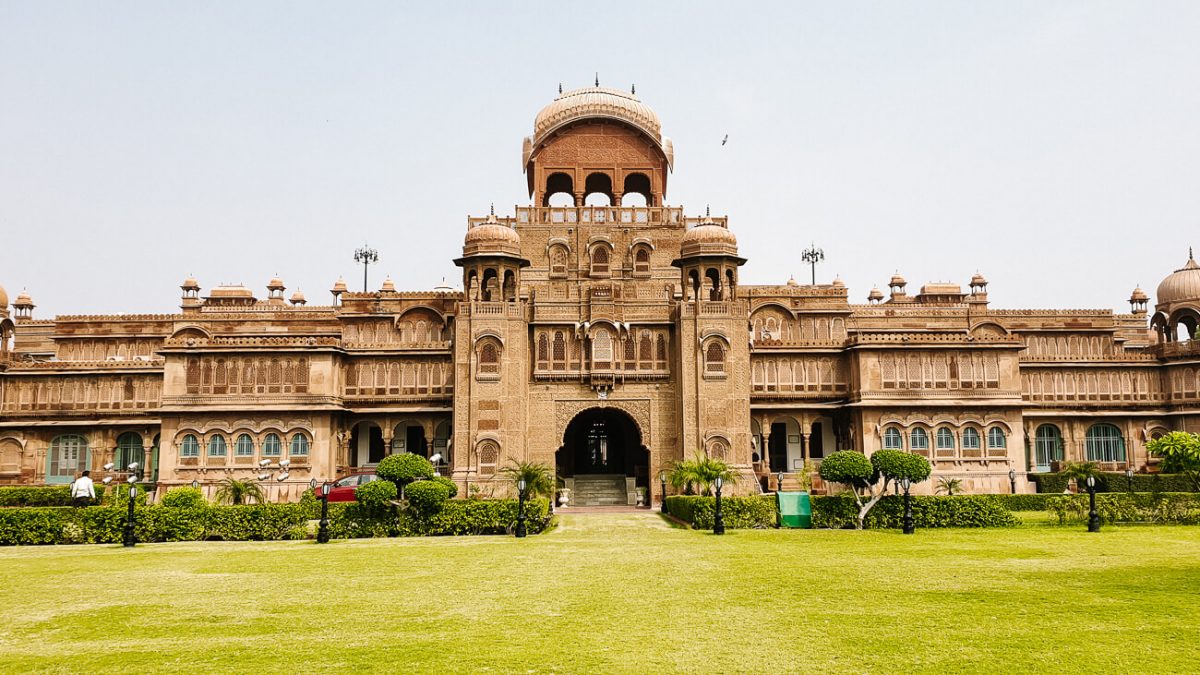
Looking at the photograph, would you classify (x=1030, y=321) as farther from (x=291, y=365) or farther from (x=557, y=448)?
(x=291, y=365)

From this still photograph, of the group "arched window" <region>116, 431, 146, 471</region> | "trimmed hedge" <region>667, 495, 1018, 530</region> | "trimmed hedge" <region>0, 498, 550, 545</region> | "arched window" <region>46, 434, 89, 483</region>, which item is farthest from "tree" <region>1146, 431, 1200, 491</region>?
"arched window" <region>46, 434, 89, 483</region>

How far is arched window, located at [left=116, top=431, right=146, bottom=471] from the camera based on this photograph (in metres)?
42.8

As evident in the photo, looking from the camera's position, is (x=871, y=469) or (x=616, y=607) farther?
(x=871, y=469)

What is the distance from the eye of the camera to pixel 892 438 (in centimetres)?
3950

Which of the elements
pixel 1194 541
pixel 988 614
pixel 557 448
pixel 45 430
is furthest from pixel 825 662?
pixel 45 430

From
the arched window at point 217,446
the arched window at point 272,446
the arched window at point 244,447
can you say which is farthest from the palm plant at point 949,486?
the arched window at point 217,446

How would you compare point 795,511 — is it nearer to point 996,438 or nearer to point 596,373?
point 596,373

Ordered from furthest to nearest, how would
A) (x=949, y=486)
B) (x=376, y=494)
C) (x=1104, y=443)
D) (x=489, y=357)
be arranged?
1. (x=1104, y=443)
2. (x=489, y=357)
3. (x=949, y=486)
4. (x=376, y=494)

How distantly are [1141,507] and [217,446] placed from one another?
32.4 metres


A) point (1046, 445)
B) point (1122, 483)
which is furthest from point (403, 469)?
point (1046, 445)

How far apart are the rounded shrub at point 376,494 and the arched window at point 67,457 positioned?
2358cm

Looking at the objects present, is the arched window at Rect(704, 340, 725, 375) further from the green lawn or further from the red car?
the green lawn

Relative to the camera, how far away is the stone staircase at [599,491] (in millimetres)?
38312

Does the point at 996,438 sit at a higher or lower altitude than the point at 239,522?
higher
